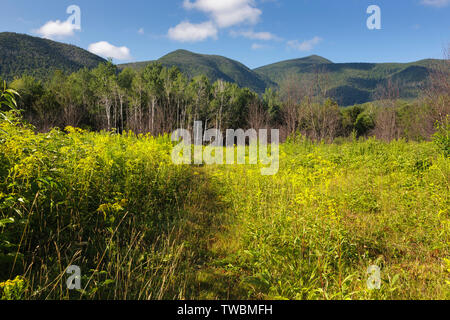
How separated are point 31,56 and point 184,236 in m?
91.2

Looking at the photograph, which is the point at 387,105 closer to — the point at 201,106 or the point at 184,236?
the point at 201,106

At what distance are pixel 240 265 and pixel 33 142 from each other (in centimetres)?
286

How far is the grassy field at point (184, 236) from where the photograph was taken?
2.12m

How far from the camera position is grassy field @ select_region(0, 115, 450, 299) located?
6.96ft

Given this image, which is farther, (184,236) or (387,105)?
(387,105)

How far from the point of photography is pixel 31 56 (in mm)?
67625

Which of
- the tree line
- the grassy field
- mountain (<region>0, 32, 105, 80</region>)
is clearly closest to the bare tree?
the tree line

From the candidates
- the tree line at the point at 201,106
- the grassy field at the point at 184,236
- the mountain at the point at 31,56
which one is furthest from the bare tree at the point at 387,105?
the mountain at the point at 31,56

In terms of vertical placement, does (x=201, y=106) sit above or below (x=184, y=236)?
above

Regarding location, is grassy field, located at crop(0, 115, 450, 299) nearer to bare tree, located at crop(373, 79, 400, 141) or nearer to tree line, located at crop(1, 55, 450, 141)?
tree line, located at crop(1, 55, 450, 141)

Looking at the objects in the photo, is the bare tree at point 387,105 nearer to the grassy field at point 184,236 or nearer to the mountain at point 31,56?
the grassy field at point 184,236

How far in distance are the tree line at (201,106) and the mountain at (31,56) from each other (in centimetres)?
3389

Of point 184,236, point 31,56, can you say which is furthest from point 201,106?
point 31,56

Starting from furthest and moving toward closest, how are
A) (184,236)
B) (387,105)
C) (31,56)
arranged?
(31,56) < (387,105) < (184,236)
